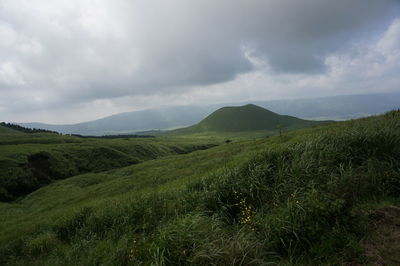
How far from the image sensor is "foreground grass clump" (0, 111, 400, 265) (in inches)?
192

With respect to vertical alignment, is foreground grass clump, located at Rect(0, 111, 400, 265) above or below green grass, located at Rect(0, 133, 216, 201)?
above

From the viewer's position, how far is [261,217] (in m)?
6.37

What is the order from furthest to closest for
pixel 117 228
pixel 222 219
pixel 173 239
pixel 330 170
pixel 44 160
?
pixel 44 160, pixel 117 228, pixel 330 170, pixel 222 219, pixel 173 239

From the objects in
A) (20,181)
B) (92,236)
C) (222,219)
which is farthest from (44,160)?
(222,219)

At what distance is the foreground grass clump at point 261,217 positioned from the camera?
488 cm

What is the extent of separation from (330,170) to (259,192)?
2.66 meters

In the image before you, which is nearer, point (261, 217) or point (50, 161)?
point (261, 217)

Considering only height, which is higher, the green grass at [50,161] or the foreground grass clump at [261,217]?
the foreground grass clump at [261,217]

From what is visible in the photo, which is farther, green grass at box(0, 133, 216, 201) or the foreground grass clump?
green grass at box(0, 133, 216, 201)

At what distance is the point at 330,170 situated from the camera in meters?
7.71

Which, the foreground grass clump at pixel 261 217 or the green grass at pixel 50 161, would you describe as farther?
the green grass at pixel 50 161

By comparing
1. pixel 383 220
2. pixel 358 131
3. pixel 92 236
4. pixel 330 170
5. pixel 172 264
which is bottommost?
pixel 92 236

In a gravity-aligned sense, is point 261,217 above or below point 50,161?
above

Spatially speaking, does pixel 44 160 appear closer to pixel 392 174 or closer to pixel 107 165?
pixel 107 165
